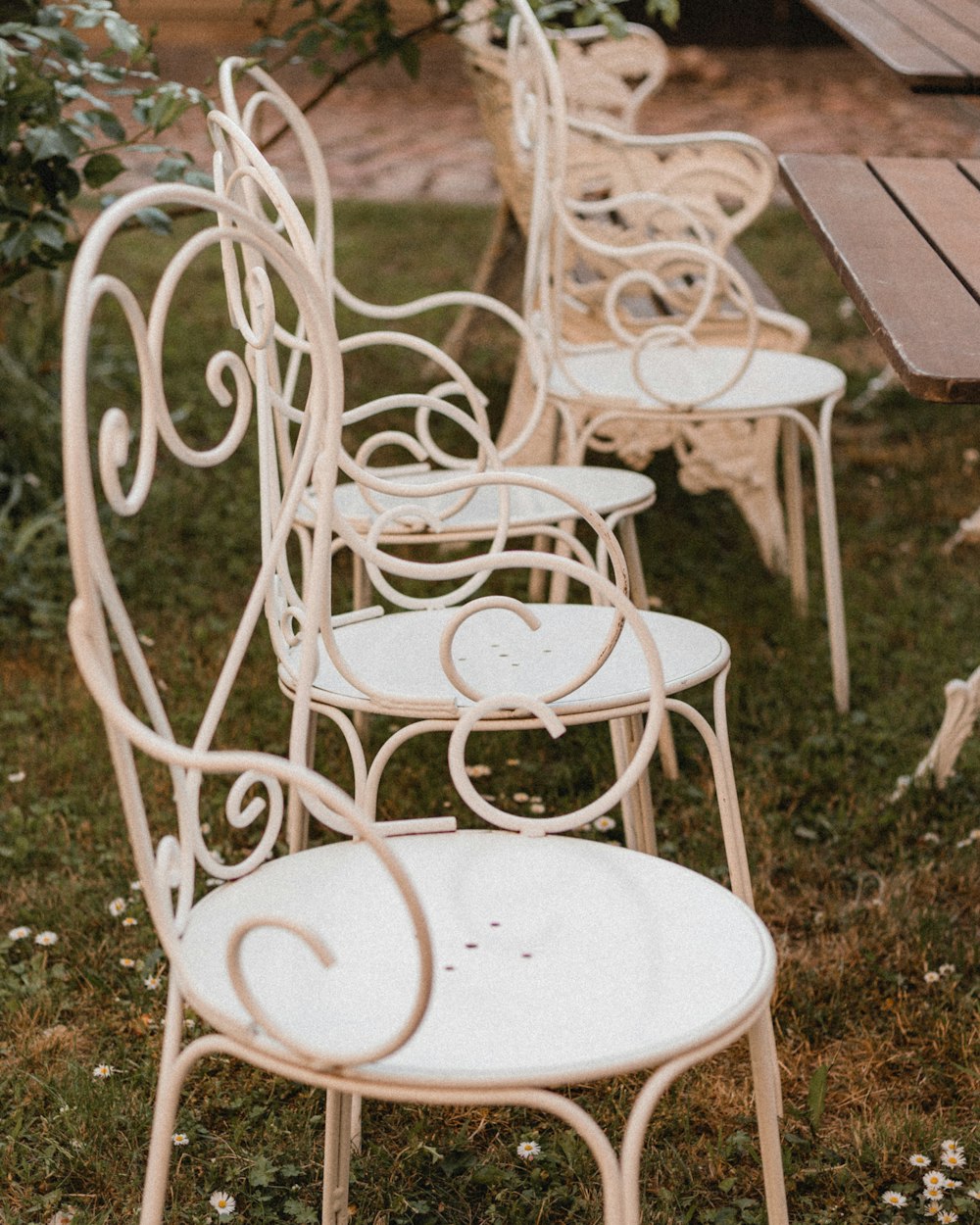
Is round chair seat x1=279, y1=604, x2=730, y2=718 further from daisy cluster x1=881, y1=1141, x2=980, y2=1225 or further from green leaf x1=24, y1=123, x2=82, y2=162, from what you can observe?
green leaf x1=24, y1=123, x2=82, y2=162

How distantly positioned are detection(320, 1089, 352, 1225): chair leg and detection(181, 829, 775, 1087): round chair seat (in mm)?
307

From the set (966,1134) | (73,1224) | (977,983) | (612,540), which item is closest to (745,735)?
(977,983)

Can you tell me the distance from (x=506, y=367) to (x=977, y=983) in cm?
279

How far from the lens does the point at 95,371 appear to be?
3.61 meters

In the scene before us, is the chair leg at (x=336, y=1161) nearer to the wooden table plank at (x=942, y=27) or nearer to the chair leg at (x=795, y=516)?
the chair leg at (x=795, y=516)

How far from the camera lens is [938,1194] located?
1.52 metres

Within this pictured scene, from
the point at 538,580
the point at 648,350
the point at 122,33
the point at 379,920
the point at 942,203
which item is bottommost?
the point at 538,580

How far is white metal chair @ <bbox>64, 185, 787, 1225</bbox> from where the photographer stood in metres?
0.96

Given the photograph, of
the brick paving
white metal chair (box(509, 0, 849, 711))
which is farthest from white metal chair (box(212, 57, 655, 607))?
the brick paving

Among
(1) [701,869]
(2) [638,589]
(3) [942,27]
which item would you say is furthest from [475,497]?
(3) [942,27]

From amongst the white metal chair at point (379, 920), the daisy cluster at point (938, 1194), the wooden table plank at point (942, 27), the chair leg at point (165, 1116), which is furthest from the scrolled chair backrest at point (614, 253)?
the chair leg at point (165, 1116)

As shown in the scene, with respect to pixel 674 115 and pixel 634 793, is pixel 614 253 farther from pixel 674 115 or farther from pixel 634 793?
pixel 674 115

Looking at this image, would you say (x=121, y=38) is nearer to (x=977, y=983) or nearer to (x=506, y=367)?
(x=977, y=983)

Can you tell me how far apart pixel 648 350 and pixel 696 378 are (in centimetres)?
17
